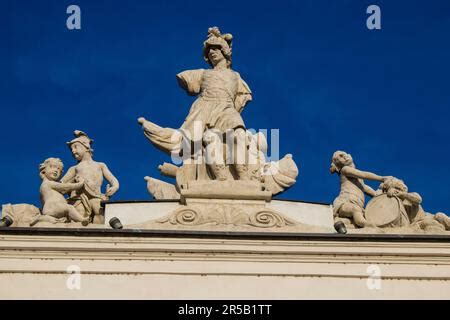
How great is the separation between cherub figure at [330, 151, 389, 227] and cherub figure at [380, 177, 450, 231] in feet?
0.68

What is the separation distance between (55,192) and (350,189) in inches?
167

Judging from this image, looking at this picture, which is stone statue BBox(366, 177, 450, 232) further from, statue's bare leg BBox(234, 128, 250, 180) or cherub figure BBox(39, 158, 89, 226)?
cherub figure BBox(39, 158, 89, 226)

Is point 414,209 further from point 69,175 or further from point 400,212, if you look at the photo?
point 69,175

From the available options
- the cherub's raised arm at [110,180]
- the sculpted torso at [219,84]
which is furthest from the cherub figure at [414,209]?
the cherub's raised arm at [110,180]

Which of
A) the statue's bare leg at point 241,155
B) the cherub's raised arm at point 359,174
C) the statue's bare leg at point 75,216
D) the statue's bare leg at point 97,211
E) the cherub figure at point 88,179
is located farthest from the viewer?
the cherub's raised arm at point 359,174

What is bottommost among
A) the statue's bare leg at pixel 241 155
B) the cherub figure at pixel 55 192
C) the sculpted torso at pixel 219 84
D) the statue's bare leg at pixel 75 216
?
the statue's bare leg at pixel 75 216

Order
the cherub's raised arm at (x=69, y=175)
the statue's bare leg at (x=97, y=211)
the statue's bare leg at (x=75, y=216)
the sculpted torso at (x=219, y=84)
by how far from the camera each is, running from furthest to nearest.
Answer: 1. the sculpted torso at (x=219, y=84)
2. the cherub's raised arm at (x=69, y=175)
3. the statue's bare leg at (x=97, y=211)
4. the statue's bare leg at (x=75, y=216)

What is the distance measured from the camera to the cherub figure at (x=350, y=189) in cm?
1677

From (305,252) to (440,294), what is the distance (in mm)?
1833

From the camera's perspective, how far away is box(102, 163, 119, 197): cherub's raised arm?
1703cm

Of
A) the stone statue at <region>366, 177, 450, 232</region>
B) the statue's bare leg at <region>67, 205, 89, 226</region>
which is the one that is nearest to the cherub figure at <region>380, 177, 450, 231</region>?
the stone statue at <region>366, 177, 450, 232</region>

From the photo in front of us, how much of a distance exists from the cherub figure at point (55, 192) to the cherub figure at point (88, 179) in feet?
0.43

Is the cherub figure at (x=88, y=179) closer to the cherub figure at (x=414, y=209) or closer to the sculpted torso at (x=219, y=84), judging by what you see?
the sculpted torso at (x=219, y=84)
